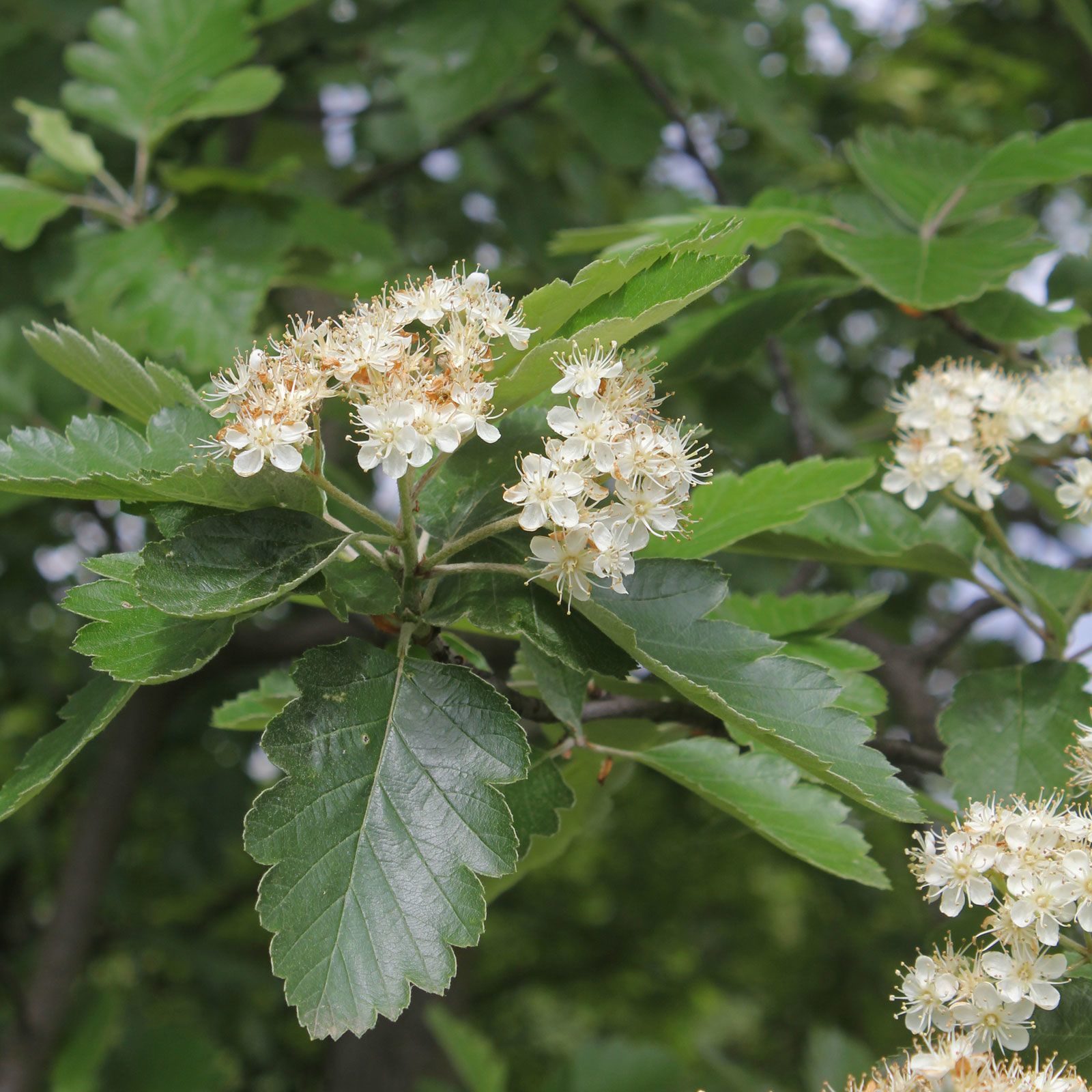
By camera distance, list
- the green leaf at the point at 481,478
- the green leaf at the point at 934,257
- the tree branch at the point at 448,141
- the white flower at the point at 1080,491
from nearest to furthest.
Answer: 1. the green leaf at the point at 481,478
2. the white flower at the point at 1080,491
3. the green leaf at the point at 934,257
4. the tree branch at the point at 448,141

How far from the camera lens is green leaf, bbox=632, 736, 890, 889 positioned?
133 cm

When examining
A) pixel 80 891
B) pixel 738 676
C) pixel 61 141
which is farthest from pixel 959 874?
pixel 80 891

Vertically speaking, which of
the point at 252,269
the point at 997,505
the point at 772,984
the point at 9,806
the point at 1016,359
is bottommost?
the point at 772,984

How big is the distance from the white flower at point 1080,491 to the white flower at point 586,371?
86 cm

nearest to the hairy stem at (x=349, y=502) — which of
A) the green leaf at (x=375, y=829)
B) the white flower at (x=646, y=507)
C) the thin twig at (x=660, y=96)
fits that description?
the green leaf at (x=375, y=829)

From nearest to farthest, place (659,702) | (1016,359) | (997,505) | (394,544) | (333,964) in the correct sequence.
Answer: (333,964), (394,544), (659,702), (1016,359), (997,505)

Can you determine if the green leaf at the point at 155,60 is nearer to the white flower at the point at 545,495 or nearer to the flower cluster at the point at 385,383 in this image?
the flower cluster at the point at 385,383

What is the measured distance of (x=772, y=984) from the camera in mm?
6832

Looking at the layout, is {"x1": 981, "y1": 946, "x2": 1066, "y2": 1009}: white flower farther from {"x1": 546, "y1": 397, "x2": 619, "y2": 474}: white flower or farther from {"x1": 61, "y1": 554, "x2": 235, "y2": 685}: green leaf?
{"x1": 61, "y1": 554, "x2": 235, "y2": 685}: green leaf

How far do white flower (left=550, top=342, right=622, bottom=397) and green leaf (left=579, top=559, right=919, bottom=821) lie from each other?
0.21 meters

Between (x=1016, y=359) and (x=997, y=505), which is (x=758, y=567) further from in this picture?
(x=1016, y=359)

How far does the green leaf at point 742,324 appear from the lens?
202 cm

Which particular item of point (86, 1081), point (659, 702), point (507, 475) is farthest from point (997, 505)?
point (86, 1081)

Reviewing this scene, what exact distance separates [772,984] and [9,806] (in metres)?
6.51
